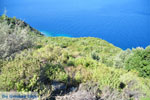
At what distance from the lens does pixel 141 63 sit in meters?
7.51

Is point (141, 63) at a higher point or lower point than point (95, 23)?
lower

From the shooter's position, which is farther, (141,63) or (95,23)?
(95,23)

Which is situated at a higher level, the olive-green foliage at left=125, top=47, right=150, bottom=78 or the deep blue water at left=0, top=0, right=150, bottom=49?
the deep blue water at left=0, top=0, right=150, bottom=49

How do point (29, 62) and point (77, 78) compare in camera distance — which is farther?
point (77, 78)

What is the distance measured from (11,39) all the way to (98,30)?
1169 inches

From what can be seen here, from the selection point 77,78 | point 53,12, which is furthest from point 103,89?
point 53,12

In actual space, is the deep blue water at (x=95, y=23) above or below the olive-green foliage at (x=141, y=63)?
above

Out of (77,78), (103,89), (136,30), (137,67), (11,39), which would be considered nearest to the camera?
(103,89)

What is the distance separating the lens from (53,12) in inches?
1577

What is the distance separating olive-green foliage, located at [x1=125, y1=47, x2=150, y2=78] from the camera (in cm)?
714

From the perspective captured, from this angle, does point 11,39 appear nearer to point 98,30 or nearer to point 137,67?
point 137,67

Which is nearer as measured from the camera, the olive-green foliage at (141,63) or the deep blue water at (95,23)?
the olive-green foliage at (141,63)

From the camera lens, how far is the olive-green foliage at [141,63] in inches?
281

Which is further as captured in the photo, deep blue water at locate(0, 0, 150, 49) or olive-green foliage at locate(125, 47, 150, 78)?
deep blue water at locate(0, 0, 150, 49)
